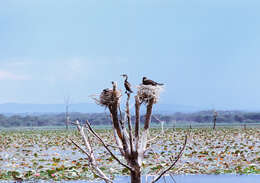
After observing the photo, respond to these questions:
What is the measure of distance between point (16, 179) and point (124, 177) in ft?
9.10

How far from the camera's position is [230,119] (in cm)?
12306

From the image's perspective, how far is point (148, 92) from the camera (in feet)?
13.6

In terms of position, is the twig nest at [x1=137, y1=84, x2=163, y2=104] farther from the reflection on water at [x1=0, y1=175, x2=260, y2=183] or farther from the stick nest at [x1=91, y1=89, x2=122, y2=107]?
the reflection on water at [x1=0, y1=175, x2=260, y2=183]

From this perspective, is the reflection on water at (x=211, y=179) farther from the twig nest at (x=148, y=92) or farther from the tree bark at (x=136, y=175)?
the twig nest at (x=148, y=92)

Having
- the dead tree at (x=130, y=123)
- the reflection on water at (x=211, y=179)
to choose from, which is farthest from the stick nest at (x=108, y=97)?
the reflection on water at (x=211, y=179)

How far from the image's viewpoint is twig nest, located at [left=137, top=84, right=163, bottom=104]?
4152 mm

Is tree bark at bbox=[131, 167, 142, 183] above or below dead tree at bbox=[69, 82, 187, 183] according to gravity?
below

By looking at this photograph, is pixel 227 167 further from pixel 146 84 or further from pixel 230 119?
pixel 230 119

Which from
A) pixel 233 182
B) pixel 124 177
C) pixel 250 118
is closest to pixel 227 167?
pixel 233 182

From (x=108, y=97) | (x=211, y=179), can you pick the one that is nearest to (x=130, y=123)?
(x=108, y=97)

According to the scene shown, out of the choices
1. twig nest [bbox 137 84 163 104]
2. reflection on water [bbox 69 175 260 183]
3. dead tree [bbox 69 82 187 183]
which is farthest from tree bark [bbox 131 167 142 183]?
reflection on water [bbox 69 175 260 183]

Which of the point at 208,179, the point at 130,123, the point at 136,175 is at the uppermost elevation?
the point at 130,123

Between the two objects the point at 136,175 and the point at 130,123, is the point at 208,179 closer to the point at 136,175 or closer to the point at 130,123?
the point at 136,175

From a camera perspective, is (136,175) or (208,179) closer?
(136,175)
